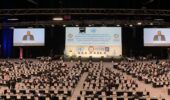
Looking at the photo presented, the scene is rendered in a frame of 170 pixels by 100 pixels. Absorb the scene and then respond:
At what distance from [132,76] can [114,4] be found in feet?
44.8

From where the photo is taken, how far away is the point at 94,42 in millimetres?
47125

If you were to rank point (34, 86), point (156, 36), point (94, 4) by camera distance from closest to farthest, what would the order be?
point (34, 86) < point (94, 4) < point (156, 36)

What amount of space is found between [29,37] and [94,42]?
791 centimetres

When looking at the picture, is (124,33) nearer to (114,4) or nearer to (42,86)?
(114,4)

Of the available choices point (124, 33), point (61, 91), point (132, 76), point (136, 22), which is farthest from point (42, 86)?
point (124, 33)

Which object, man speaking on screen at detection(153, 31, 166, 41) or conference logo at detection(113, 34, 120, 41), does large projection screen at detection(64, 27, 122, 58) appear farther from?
man speaking on screen at detection(153, 31, 166, 41)

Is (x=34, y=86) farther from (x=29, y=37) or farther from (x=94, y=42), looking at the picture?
(x=29, y=37)

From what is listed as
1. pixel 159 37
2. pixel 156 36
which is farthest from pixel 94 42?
pixel 159 37

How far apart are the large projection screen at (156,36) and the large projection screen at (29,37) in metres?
12.4

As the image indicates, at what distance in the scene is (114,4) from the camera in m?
39.8

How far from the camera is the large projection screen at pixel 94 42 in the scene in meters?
46.9

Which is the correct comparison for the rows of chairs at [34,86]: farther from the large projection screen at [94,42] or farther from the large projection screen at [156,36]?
the large projection screen at [156,36]

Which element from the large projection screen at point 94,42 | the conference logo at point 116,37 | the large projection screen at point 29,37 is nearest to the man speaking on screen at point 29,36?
the large projection screen at point 29,37

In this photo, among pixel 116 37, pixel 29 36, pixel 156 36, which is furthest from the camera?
pixel 29 36
